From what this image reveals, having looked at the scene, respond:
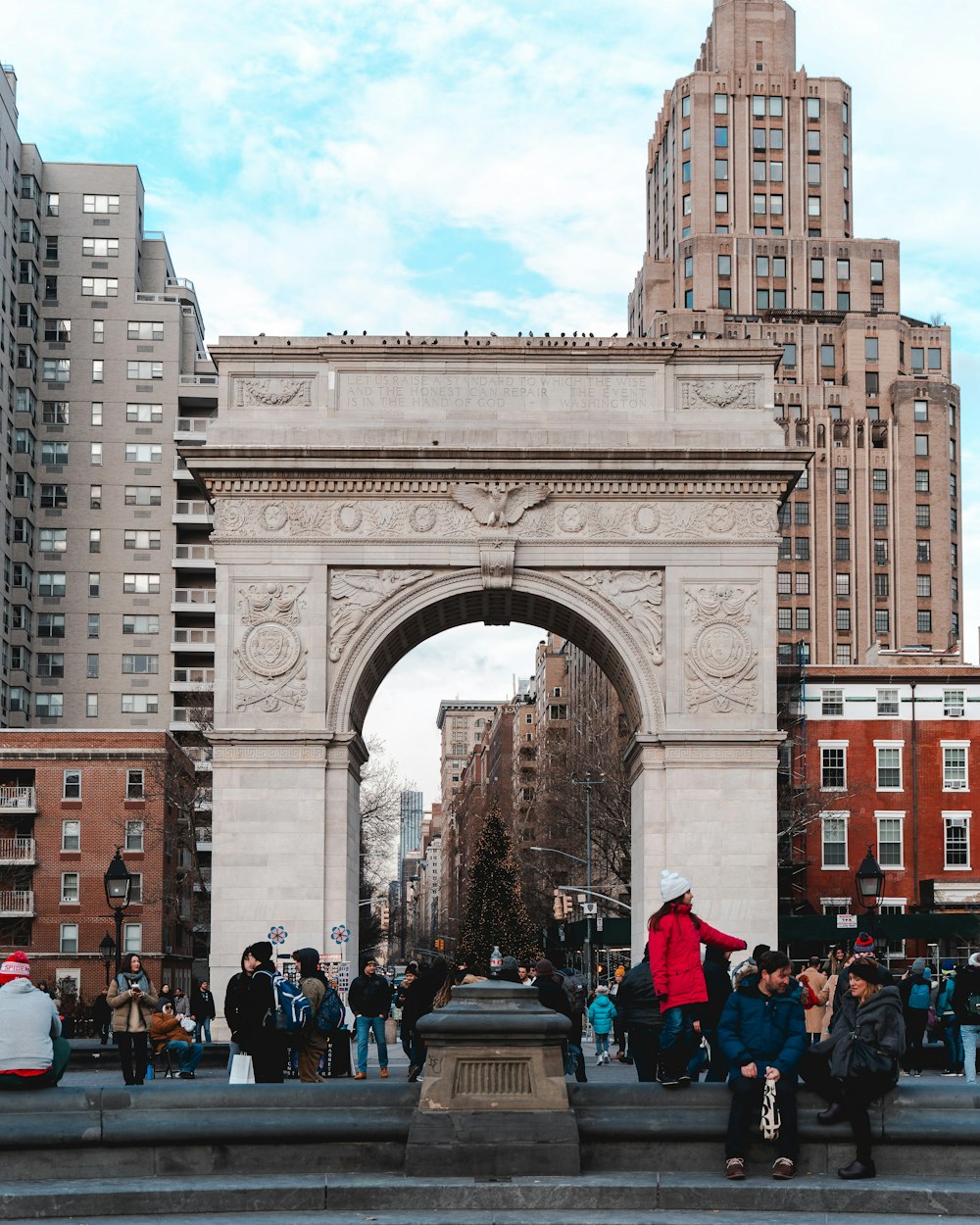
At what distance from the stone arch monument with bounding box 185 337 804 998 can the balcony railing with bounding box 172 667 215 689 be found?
4180 cm

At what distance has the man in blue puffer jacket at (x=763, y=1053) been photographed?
1331 cm

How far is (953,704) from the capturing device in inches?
2702

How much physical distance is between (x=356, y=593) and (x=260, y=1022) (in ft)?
61.1

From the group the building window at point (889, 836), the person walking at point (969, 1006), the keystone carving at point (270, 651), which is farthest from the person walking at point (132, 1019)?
the building window at point (889, 836)

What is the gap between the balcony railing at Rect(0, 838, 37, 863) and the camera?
60594 millimetres

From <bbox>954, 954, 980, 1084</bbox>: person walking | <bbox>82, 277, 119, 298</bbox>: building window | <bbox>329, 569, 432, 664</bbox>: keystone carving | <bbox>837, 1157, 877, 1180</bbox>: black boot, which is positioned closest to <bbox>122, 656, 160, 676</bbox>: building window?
<bbox>82, 277, 119, 298</bbox>: building window

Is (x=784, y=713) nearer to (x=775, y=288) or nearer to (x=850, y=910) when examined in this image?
(x=850, y=910)

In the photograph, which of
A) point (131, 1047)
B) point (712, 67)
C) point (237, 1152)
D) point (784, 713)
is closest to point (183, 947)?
point (784, 713)

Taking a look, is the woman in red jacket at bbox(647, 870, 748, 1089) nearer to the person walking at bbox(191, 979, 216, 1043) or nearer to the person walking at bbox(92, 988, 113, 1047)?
the person walking at bbox(92, 988, 113, 1047)

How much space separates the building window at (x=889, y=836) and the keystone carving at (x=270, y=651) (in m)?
38.8

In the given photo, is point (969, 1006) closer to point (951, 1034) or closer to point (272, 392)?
point (951, 1034)

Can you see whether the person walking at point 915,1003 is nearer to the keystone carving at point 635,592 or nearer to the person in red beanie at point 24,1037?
the keystone carving at point 635,592

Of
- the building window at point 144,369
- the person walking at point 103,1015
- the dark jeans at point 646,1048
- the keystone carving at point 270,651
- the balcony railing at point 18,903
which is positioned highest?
the building window at point 144,369

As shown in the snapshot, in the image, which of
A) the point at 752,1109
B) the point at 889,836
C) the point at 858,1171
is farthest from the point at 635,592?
the point at 889,836
